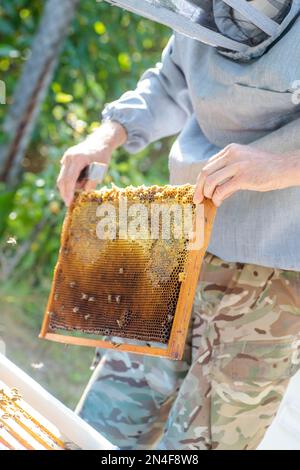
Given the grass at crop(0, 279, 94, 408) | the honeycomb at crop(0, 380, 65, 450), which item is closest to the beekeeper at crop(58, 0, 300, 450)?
the honeycomb at crop(0, 380, 65, 450)

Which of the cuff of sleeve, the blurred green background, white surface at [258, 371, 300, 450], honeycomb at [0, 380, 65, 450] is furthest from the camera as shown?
the blurred green background

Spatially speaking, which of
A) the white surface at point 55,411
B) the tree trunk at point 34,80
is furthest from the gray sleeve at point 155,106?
the tree trunk at point 34,80

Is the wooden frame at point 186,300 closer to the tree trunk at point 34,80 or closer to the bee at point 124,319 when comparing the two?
the bee at point 124,319

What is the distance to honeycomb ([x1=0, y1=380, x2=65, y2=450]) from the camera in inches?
55.3

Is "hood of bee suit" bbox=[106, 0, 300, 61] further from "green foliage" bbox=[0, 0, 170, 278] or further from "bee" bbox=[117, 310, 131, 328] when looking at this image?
"green foliage" bbox=[0, 0, 170, 278]

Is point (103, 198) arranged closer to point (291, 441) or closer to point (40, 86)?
point (291, 441)

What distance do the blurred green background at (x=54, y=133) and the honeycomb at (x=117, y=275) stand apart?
187 cm

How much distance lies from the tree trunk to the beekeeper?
1962 mm

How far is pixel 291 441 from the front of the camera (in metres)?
2.30
